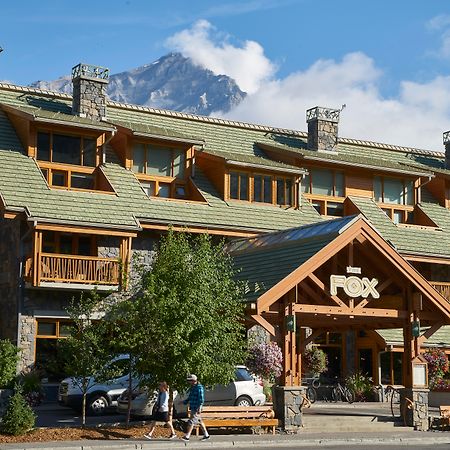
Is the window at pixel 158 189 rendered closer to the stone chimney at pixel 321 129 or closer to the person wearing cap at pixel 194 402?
the stone chimney at pixel 321 129

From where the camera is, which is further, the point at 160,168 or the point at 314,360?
the point at 160,168

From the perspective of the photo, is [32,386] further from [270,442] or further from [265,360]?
[270,442]

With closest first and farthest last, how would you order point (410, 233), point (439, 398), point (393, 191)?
point (439, 398), point (410, 233), point (393, 191)

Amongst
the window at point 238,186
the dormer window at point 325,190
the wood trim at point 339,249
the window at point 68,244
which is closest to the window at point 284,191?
the window at point 238,186

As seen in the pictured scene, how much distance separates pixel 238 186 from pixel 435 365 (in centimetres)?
1101

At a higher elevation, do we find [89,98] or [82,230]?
[89,98]

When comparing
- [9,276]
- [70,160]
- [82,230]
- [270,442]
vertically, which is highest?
[70,160]

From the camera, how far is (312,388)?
35.8 metres

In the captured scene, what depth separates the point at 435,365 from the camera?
36656 millimetres

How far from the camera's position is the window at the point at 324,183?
1645 inches

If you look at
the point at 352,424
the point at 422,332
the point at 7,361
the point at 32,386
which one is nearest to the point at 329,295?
the point at 352,424

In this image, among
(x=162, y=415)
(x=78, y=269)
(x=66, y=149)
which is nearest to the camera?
(x=162, y=415)

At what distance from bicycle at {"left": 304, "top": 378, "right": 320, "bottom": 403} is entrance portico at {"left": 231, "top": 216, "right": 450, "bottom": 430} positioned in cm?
761

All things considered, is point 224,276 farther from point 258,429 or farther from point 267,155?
point 267,155
